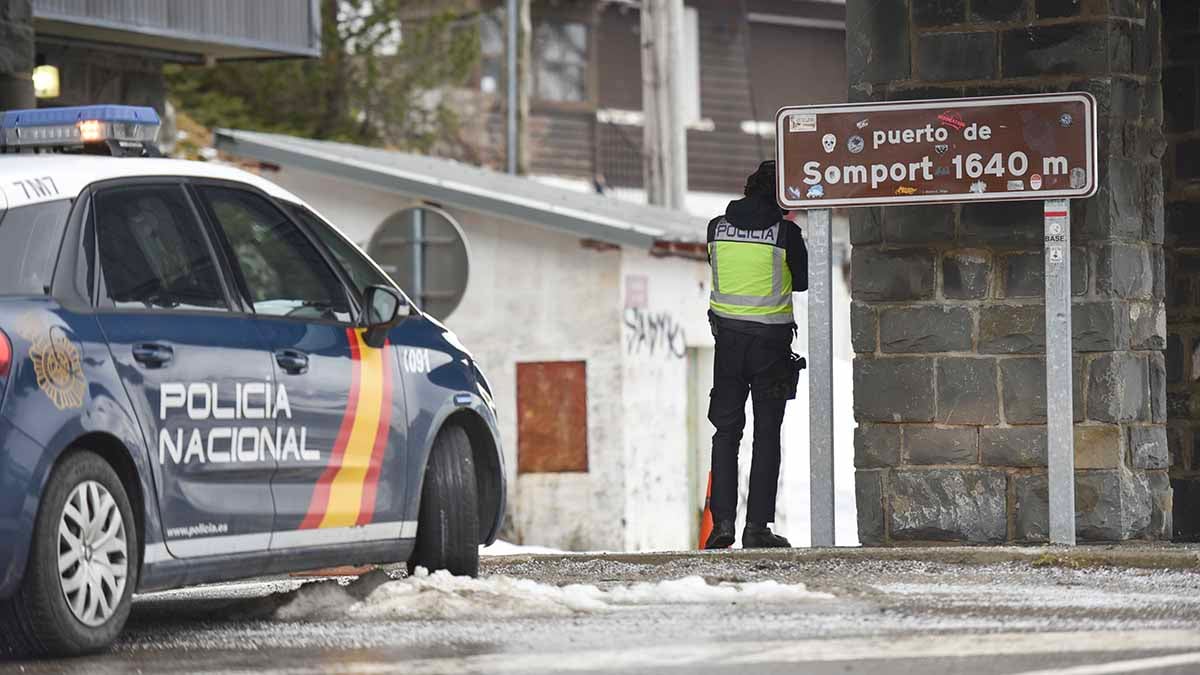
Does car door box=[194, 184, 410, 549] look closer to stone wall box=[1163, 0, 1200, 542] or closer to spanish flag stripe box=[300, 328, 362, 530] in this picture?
spanish flag stripe box=[300, 328, 362, 530]

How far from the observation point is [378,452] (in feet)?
28.9

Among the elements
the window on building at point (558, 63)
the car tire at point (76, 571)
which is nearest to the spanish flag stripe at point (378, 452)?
the car tire at point (76, 571)

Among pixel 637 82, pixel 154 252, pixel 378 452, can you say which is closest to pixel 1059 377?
pixel 378 452

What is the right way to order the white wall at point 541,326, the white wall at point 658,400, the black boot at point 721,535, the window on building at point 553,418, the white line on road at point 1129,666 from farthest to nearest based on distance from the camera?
the white wall at point 658,400 < the window on building at point 553,418 < the white wall at point 541,326 < the black boot at point 721,535 < the white line on road at point 1129,666

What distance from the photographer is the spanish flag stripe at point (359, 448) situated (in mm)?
8625

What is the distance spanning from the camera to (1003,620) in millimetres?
8062

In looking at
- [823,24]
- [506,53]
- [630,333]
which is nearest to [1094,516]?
[630,333]

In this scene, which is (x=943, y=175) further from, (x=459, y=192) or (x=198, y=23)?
(x=198, y=23)

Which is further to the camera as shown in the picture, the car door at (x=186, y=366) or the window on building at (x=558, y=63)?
the window on building at (x=558, y=63)

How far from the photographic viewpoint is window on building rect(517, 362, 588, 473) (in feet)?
71.2

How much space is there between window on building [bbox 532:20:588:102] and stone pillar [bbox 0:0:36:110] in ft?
87.4

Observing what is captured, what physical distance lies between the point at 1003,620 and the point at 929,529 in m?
Answer: 3.75

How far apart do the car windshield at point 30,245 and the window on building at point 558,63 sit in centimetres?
3360

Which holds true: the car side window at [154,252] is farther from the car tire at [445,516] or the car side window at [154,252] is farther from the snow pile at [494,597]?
the car tire at [445,516]
